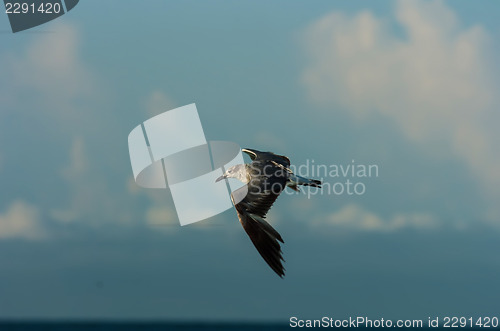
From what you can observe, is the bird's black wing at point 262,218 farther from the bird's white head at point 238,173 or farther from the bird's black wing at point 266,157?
the bird's black wing at point 266,157

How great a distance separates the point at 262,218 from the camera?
16.4 m

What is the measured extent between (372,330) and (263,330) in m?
24.1

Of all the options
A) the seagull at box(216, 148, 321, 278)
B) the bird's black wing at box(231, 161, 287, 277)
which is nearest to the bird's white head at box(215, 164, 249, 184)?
the seagull at box(216, 148, 321, 278)

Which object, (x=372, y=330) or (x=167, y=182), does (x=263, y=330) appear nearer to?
(x=372, y=330)

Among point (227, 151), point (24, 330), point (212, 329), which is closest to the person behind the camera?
point (227, 151)

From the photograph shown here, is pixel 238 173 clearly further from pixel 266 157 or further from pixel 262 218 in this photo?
pixel 262 218

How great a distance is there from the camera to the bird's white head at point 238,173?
58.9 ft

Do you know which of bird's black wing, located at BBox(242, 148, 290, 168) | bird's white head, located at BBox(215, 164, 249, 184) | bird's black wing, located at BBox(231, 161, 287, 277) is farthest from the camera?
bird's black wing, located at BBox(242, 148, 290, 168)

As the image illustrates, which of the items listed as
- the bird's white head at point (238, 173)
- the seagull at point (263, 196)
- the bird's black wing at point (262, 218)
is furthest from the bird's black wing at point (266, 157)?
the bird's black wing at point (262, 218)

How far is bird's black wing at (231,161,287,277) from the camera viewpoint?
16.3 m

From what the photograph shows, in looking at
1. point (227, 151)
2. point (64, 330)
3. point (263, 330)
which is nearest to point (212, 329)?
point (263, 330)

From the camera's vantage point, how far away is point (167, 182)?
59.0ft

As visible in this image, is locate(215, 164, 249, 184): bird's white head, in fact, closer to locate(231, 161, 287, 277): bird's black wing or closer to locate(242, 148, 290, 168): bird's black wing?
locate(242, 148, 290, 168): bird's black wing

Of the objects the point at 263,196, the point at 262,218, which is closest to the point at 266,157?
the point at 263,196
